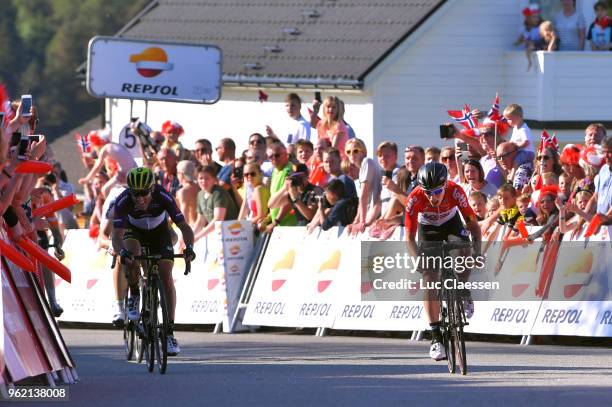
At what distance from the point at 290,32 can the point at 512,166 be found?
20175mm

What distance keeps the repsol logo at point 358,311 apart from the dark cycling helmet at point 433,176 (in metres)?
4.34

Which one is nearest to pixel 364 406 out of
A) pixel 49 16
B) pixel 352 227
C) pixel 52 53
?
pixel 352 227

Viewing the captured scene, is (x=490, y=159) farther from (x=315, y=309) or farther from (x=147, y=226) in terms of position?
(x=147, y=226)

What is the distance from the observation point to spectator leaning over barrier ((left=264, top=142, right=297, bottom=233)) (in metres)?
20.1

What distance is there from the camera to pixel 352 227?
19078mm

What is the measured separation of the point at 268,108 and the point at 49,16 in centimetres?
8332

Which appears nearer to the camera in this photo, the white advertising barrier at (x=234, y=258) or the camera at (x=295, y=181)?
the camera at (x=295, y=181)

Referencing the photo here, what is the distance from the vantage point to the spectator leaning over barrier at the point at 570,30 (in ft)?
113

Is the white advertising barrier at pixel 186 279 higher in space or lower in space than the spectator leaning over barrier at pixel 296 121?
lower

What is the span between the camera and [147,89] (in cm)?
2381


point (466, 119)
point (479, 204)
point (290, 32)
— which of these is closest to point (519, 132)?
point (466, 119)

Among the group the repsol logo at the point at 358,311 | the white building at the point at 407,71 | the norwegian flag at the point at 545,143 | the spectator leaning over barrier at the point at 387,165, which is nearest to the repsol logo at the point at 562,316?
the norwegian flag at the point at 545,143

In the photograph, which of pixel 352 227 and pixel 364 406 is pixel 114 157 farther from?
pixel 364 406

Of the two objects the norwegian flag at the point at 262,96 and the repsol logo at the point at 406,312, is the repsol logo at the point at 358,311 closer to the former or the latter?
the repsol logo at the point at 406,312
